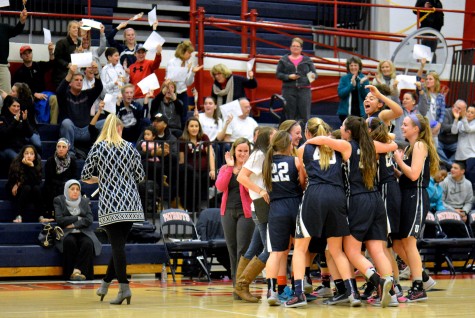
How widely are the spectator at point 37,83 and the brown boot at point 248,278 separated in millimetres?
6394

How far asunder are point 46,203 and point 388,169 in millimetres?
5346

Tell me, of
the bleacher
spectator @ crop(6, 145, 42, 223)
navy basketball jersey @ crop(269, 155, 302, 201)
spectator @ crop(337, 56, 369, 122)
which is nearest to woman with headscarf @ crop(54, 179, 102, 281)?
the bleacher

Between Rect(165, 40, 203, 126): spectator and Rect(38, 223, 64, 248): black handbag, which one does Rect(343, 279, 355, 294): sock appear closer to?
Rect(38, 223, 64, 248): black handbag

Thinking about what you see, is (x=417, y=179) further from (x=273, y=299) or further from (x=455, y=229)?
(x=455, y=229)

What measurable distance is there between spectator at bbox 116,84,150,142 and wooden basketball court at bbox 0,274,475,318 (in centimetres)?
318

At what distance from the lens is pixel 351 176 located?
379 inches

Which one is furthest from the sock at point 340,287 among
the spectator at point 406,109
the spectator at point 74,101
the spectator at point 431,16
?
the spectator at point 431,16

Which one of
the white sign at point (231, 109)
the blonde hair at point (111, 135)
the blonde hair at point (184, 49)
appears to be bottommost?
the blonde hair at point (111, 135)

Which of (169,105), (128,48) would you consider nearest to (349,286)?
(169,105)

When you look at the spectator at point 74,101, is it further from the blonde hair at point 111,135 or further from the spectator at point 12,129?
the blonde hair at point 111,135

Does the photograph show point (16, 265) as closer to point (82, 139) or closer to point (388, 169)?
point (82, 139)

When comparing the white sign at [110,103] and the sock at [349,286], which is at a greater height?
the white sign at [110,103]

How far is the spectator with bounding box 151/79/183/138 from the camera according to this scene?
15289mm

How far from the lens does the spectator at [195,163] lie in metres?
14.2
